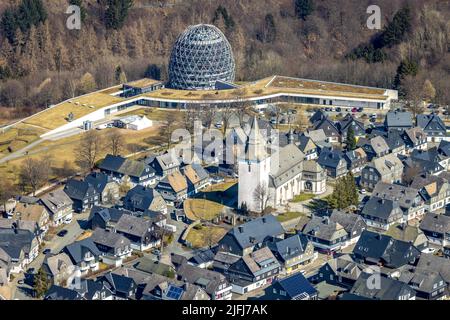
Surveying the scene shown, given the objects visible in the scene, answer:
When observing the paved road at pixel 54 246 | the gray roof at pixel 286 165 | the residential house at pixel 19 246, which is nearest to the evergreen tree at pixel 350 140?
the gray roof at pixel 286 165

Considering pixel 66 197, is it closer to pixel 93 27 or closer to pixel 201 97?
pixel 201 97

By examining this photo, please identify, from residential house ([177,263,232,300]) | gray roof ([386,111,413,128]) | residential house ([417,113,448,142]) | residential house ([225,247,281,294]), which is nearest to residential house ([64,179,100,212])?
residential house ([177,263,232,300])

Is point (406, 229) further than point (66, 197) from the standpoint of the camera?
No

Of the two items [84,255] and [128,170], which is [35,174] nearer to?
[128,170]

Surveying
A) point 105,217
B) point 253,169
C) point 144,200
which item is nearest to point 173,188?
point 144,200

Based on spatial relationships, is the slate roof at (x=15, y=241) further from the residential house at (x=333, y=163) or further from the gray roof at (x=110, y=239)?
the residential house at (x=333, y=163)

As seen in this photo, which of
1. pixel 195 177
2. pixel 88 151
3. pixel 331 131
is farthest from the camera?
pixel 331 131

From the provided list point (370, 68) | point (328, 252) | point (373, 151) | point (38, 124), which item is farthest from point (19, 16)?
point (328, 252)
